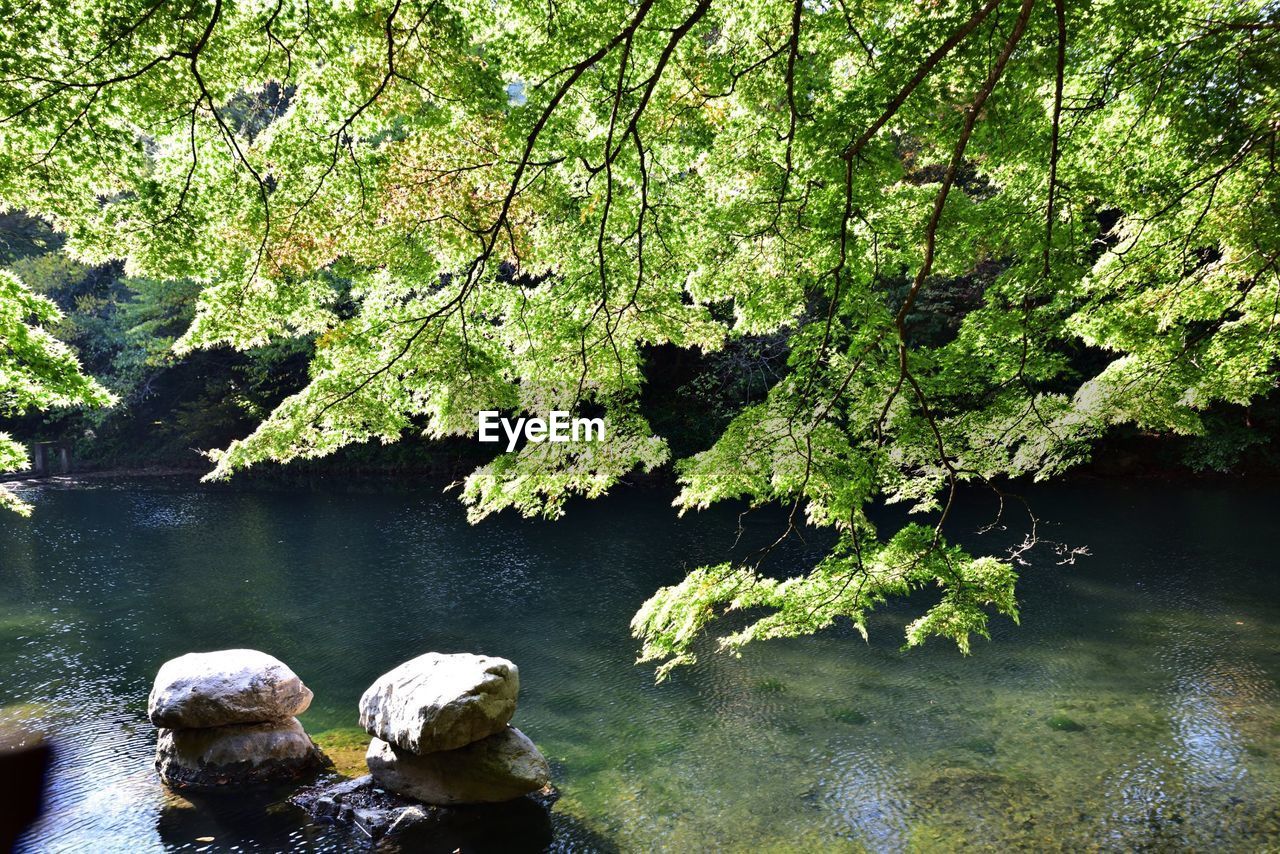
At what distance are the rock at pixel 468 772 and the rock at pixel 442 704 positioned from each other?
85 millimetres

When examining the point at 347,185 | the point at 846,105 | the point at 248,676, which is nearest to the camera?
the point at 846,105

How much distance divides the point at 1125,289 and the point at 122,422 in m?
21.9

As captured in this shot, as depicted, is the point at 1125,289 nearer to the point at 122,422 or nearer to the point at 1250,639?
the point at 1250,639

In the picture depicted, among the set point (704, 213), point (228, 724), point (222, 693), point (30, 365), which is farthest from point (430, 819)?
point (704, 213)

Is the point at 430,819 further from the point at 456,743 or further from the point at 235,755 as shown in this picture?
the point at 235,755

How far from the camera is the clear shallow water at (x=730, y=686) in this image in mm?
4523

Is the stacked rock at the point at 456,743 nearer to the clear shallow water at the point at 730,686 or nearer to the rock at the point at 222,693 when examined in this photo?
the clear shallow water at the point at 730,686

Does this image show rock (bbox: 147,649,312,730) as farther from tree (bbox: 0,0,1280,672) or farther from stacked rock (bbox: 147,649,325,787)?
tree (bbox: 0,0,1280,672)

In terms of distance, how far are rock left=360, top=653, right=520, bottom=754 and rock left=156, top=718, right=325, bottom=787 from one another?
528 millimetres

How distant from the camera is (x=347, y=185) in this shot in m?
4.00

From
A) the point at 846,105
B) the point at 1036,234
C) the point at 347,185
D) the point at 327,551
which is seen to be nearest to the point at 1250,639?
the point at 1036,234

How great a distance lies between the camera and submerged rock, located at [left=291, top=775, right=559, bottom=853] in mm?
4465

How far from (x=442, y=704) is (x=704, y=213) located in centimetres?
372

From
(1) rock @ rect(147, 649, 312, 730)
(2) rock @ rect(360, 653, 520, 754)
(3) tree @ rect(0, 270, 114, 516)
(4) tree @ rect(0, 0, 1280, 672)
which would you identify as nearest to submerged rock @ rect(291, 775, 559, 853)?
(2) rock @ rect(360, 653, 520, 754)
